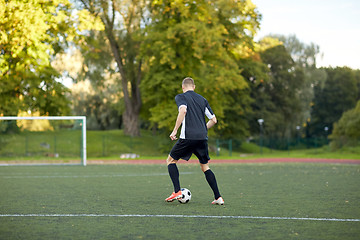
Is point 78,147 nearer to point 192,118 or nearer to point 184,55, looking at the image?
point 184,55

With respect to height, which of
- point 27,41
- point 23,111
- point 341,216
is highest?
point 27,41

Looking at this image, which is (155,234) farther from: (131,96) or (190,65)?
(131,96)

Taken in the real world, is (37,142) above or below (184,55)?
below

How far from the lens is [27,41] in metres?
22.8

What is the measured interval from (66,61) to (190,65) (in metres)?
13.0

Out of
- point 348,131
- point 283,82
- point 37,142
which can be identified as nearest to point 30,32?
point 37,142

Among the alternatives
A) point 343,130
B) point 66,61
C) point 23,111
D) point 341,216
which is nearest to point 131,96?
point 66,61

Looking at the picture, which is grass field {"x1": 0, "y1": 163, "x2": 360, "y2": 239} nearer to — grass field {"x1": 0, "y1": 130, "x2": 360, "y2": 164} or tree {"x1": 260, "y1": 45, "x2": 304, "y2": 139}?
grass field {"x1": 0, "y1": 130, "x2": 360, "y2": 164}

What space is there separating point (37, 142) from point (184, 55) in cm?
1161

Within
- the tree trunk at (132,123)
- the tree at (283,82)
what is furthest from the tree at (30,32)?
the tree at (283,82)

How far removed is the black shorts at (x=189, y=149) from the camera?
29.3 ft

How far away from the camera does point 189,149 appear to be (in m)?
9.02

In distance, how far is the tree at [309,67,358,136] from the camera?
79.8 metres

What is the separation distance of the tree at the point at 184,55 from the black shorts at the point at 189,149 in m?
26.1
